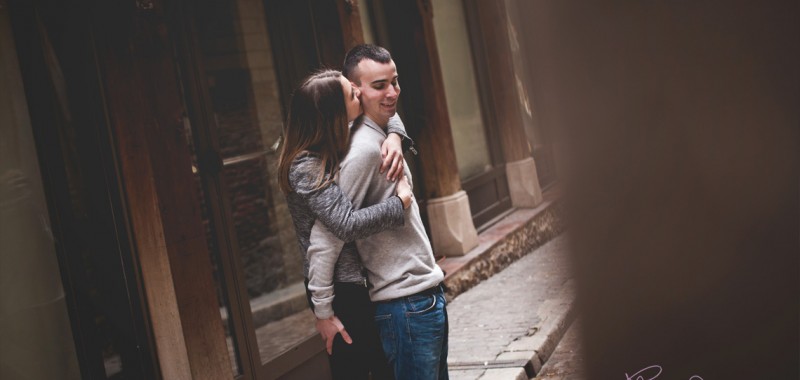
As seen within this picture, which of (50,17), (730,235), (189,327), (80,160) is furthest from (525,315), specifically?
(730,235)

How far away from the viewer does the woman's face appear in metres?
2.59

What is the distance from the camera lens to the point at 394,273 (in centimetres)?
253

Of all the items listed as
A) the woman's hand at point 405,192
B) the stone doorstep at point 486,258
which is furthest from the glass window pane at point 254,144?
the woman's hand at point 405,192

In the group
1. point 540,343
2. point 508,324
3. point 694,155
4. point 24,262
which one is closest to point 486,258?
point 508,324

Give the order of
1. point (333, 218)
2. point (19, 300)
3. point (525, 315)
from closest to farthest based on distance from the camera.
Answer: point (333, 218) < point (19, 300) < point (525, 315)

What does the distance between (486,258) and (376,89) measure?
4.99 meters

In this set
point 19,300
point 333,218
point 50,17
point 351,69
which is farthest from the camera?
point 50,17

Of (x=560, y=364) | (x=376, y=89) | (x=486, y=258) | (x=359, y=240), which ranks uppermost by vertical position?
(x=376, y=89)

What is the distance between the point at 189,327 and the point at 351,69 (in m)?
1.77

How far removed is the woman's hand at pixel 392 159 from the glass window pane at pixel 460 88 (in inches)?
220

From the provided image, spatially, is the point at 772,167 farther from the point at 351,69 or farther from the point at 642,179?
the point at 351,69

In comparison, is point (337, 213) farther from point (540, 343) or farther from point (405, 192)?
point (540, 343)

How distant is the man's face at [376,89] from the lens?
2668 millimetres

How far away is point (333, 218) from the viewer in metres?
2.44
